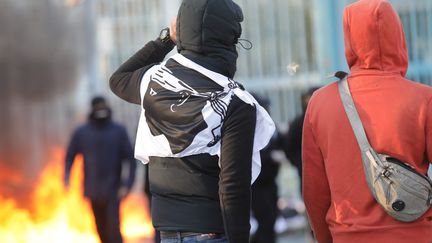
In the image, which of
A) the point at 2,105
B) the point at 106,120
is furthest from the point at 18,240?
the point at 106,120

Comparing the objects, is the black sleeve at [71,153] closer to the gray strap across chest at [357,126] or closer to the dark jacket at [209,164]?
the dark jacket at [209,164]

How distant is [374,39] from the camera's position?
12.6 ft

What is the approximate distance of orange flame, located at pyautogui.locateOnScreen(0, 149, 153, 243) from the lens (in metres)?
10.9

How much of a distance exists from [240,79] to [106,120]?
136 inches

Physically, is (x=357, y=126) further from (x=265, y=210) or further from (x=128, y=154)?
(x=128, y=154)

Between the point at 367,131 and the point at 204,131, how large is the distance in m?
0.64

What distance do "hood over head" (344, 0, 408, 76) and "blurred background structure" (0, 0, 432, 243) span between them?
22.7 ft

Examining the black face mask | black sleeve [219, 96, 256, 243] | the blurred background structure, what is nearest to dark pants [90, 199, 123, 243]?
the black face mask

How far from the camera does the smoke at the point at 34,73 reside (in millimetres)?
11195

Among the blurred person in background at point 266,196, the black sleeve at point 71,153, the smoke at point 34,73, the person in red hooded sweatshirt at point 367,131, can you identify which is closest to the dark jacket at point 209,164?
the person in red hooded sweatshirt at point 367,131

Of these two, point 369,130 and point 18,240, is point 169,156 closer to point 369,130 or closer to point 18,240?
point 369,130

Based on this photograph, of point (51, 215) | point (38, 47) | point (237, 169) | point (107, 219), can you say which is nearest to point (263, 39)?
point (38, 47)

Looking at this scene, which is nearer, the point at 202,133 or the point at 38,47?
the point at 202,133

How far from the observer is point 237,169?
376 centimetres
